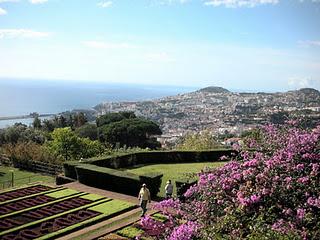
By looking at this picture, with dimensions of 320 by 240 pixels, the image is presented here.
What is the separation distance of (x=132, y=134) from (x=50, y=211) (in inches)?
1523

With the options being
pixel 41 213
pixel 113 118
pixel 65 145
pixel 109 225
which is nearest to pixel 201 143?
pixel 65 145

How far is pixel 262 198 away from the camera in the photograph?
8109 millimetres

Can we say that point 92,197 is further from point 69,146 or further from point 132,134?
point 132,134

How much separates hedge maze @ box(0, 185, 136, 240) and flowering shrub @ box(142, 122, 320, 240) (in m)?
8.15

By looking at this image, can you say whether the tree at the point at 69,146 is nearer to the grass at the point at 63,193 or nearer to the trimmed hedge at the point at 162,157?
the trimmed hedge at the point at 162,157

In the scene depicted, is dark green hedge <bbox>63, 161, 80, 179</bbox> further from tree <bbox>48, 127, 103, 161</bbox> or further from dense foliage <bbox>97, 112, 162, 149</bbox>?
dense foliage <bbox>97, 112, 162, 149</bbox>

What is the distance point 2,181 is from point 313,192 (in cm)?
2247

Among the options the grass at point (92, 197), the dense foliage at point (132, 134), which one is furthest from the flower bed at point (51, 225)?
the dense foliage at point (132, 134)

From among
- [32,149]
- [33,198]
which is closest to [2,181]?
[32,149]

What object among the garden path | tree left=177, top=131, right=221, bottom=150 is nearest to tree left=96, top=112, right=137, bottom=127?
tree left=177, top=131, right=221, bottom=150

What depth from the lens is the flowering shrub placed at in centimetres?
736

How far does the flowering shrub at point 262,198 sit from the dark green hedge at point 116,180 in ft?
36.2

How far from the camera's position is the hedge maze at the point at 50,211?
15.6m

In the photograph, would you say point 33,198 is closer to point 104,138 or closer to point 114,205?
point 114,205
